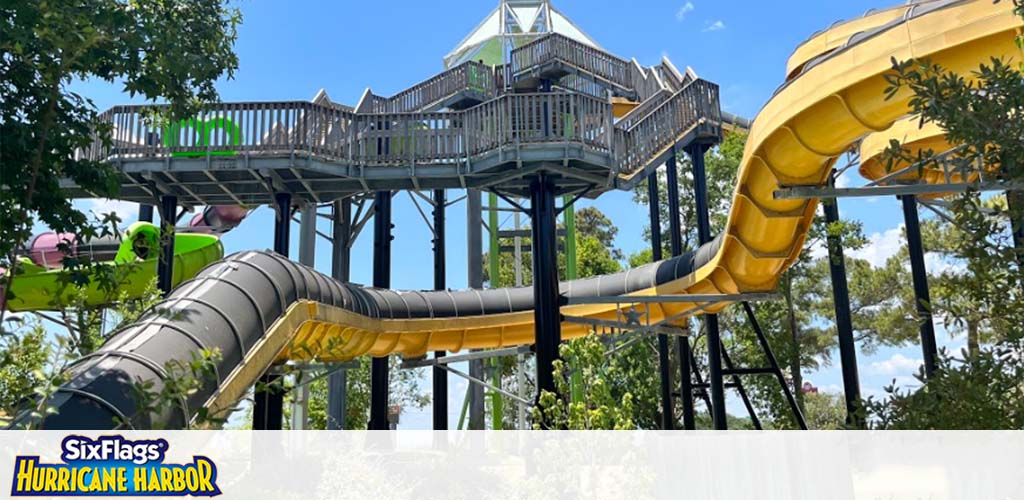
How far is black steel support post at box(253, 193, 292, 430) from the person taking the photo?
11.0 m

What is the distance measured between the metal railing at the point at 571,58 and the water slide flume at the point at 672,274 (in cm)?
779

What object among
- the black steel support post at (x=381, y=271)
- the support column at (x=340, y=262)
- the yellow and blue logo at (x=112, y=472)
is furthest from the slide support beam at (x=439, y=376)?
the yellow and blue logo at (x=112, y=472)

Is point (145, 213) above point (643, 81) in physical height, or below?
below

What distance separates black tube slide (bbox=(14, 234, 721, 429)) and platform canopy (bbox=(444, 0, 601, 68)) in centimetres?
1584

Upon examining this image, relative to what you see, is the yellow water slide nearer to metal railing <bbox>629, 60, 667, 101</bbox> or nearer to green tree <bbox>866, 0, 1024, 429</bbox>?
green tree <bbox>866, 0, 1024, 429</bbox>

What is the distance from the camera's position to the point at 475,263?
18078mm

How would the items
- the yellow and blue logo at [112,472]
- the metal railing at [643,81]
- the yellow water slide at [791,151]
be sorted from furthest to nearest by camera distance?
the metal railing at [643,81], the yellow water slide at [791,151], the yellow and blue logo at [112,472]

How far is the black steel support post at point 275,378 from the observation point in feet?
36.1

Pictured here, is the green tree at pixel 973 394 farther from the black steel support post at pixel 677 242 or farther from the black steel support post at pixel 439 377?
the black steel support post at pixel 439 377

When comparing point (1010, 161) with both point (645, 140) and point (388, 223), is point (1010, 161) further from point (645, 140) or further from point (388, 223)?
point (388, 223)

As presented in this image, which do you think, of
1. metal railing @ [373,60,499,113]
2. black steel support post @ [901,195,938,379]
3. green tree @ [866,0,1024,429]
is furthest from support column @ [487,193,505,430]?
green tree @ [866,0,1024,429]

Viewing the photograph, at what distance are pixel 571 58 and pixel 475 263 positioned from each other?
5.61 m

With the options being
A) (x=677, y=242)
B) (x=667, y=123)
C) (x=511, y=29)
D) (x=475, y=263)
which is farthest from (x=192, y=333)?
(x=511, y=29)

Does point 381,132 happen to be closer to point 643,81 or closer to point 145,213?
point 145,213
